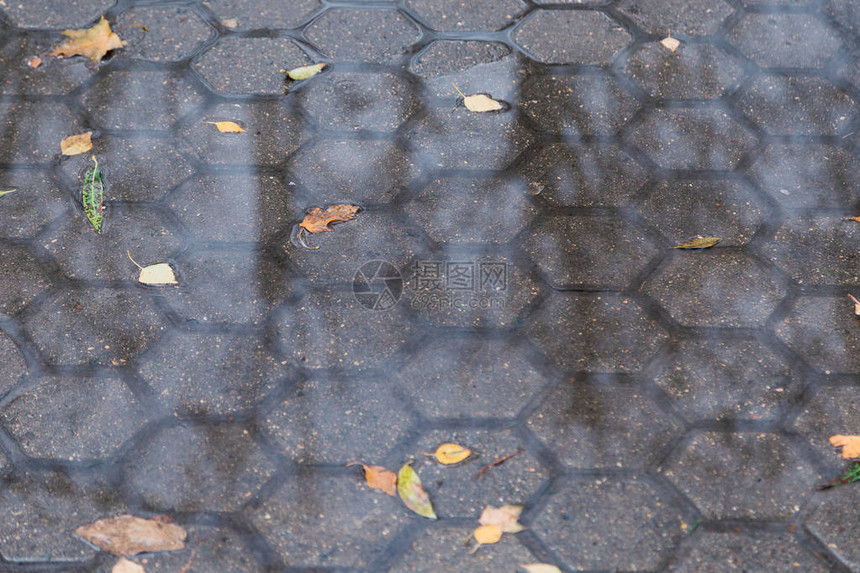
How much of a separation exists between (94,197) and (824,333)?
2363 millimetres

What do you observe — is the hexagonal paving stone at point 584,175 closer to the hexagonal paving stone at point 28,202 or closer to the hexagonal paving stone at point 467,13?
the hexagonal paving stone at point 467,13

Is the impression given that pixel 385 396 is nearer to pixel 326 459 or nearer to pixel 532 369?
pixel 326 459

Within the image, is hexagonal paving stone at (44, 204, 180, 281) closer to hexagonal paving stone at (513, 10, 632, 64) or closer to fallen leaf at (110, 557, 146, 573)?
fallen leaf at (110, 557, 146, 573)

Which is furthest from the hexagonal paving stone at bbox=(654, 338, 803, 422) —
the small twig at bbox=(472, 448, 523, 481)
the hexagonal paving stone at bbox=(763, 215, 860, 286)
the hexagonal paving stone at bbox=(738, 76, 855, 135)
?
the hexagonal paving stone at bbox=(738, 76, 855, 135)

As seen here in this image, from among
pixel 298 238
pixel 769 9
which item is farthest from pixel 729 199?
pixel 298 238

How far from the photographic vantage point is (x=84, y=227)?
2.53 meters

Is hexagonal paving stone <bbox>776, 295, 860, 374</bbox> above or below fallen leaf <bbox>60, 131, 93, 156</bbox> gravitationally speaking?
below

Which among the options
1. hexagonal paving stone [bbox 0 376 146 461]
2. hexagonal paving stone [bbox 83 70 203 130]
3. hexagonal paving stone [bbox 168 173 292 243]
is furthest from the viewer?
hexagonal paving stone [bbox 83 70 203 130]

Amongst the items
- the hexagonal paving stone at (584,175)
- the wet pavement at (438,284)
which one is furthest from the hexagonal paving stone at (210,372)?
the hexagonal paving stone at (584,175)

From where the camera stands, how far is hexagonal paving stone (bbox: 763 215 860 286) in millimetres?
2424

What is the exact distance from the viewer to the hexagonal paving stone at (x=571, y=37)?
3.15m

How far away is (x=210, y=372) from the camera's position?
7.18 feet

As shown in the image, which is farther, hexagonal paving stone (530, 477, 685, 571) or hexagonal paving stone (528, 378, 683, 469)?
hexagonal paving stone (528, 378, 683, 469)

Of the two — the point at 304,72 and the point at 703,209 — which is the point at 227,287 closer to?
the point at 304,72
